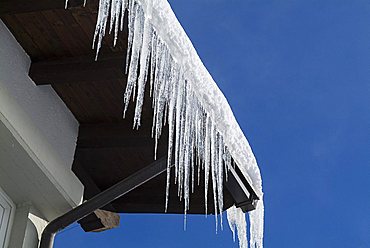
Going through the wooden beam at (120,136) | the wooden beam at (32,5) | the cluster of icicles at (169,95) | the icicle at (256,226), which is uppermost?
the wooden beam at (32,5)

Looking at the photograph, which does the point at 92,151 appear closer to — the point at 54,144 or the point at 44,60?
the point at 54,144

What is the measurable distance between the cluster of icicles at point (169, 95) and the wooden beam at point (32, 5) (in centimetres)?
12

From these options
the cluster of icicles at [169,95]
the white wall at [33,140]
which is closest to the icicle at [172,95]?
the cluster of icicles at [169,95]

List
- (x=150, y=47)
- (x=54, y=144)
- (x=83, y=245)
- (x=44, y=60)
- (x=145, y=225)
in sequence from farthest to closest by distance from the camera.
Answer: (x=145, y=225)
(x=83, y=245)
(x=54, y=144)
(x=44, y=60)
(x=150, y=47)

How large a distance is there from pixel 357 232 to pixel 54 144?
34.5ft

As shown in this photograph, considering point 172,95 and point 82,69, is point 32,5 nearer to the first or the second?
point 82,69

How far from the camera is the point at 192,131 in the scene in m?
3.25

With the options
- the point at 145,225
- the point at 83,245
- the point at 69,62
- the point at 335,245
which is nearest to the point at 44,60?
the point at 69,62

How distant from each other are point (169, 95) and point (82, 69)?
1.35ft

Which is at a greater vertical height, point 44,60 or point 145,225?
point 145,225

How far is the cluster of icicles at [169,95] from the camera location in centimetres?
285

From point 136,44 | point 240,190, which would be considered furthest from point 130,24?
point 240,190

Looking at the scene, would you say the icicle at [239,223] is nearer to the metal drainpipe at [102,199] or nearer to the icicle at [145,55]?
the metal drainpipe at [102,199]

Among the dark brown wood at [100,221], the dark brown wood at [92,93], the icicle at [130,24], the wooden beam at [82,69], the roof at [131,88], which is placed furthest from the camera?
the dark brown wood at [100,221]
